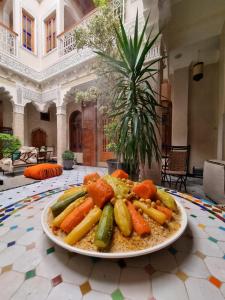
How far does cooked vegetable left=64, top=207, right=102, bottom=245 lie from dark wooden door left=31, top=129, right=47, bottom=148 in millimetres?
7881

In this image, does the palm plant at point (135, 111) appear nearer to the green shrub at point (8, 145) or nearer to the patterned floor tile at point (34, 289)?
the patterned floor tile at point (34, 289)

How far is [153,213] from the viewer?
78 cm

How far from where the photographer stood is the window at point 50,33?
6.14 meters

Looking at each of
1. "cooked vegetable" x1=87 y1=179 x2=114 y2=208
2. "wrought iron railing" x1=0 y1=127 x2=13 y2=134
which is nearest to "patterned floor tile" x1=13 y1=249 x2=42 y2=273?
"cooked vegetable" x1=87 y1=179 x2=114 y2=208

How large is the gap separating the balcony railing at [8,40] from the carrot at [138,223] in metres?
6.75

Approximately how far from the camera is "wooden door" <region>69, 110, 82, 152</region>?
679 centimetres

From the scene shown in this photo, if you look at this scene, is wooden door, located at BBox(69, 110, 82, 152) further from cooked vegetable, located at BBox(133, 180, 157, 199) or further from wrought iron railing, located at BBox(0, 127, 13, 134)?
cooked vegetable, located at BBox(133, 180, 157, 199)

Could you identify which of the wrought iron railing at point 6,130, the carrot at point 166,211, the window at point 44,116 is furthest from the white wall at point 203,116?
the wrought iron railing at point 6,130

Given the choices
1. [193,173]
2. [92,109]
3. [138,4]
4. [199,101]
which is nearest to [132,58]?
[138,4]

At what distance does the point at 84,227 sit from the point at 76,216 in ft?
0.29

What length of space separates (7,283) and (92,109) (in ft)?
18.6

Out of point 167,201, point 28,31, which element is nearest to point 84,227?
point 167,201

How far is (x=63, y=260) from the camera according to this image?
65 centimetres

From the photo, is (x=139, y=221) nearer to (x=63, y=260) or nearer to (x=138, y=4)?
(x=63, y=260)
